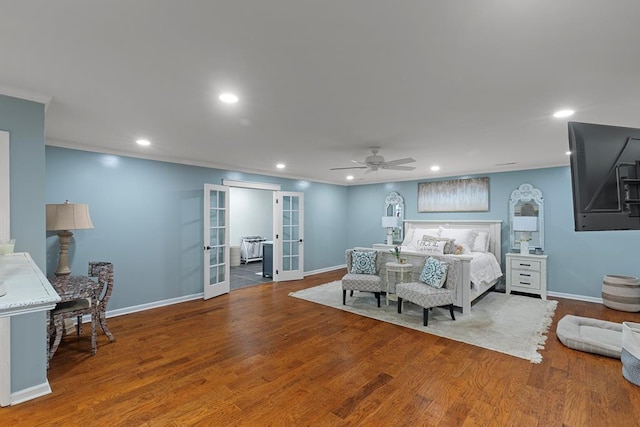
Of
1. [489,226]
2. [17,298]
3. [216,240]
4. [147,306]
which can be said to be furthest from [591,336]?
[147,306]

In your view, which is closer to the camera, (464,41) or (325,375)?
(464,41)

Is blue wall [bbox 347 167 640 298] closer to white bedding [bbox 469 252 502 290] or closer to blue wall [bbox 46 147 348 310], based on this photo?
white bedding [bbox 469 252 502 290]

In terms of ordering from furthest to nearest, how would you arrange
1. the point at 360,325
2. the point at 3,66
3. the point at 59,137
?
1. the point at 360,325
2. the point at 59,137
3. the point at 3,66

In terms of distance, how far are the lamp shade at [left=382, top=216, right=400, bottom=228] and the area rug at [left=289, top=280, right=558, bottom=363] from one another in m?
2.17

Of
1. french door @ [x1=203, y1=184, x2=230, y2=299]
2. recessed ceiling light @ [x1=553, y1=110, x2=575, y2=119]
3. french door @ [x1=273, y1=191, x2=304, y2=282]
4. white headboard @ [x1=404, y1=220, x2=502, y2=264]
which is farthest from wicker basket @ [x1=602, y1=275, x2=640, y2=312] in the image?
french door @ [x1=203, y1=184, x2=230, y2=299]

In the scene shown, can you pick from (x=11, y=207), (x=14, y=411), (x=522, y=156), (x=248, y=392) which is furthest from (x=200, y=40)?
(x=522, y=156)

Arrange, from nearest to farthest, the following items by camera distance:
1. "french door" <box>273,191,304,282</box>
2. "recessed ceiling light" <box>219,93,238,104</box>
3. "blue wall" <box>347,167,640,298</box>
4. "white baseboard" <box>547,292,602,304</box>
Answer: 1. "recessed ceiling light" <box>219,93,238,104</box>
2. "blue wall" <box>347,167,640,298</box>
3. "white baseboard" <box>547,292,602,304</box>
4. "french door" <box>273,191,304,282</box>

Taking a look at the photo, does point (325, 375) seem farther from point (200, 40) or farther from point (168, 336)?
point (200, 40)

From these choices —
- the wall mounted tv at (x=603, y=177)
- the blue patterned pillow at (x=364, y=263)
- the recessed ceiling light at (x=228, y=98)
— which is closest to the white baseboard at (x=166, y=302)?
the blue patterned pillow at (x=364, y=263)

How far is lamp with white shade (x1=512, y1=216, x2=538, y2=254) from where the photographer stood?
5.23 metres

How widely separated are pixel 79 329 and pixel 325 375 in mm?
2842

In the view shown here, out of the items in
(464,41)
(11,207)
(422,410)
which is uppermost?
(464,41)

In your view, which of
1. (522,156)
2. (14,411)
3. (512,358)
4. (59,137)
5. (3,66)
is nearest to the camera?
(3,66)

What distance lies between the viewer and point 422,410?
2.18m
